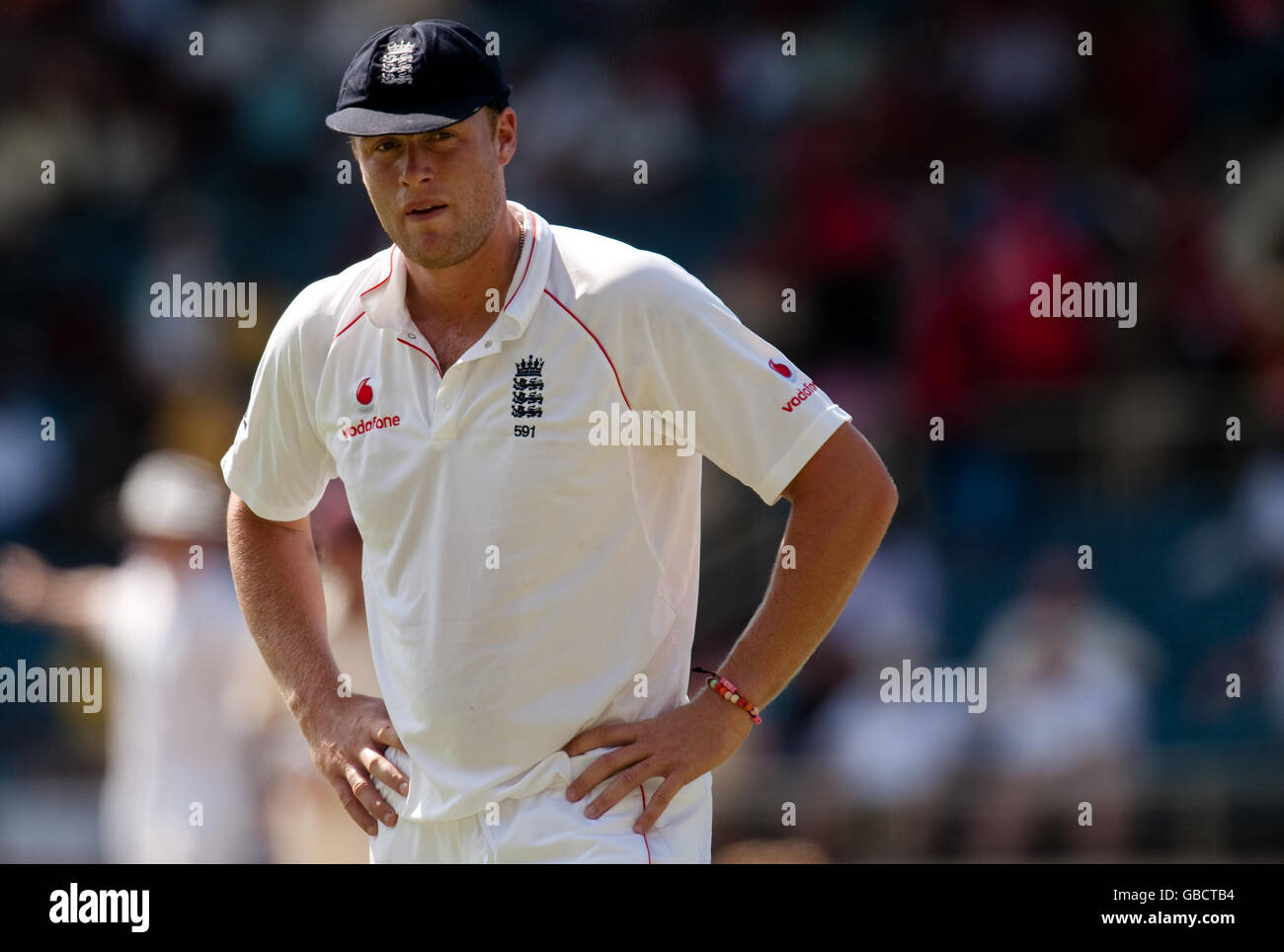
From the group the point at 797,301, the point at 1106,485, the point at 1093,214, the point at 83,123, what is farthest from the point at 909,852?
the point at 83,123

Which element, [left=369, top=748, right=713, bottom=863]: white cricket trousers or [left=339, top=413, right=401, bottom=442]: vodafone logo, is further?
[left=339, top=413, right=401, bottom=442]: vodafone logo

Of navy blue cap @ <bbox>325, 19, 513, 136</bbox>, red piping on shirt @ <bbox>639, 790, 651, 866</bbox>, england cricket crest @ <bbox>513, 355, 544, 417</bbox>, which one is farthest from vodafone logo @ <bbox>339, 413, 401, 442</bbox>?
red piping on shirt @ <bbox>639, 790, 651, 866</bbox>

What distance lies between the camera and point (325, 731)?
3205 millimetres

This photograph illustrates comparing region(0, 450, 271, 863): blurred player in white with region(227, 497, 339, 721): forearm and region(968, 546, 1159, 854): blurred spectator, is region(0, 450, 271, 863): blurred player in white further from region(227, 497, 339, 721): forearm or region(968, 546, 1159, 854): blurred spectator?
region(968, 546, 1159, 854): blurred spectator

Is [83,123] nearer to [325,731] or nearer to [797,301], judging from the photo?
[797,301]

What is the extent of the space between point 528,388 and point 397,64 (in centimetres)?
60

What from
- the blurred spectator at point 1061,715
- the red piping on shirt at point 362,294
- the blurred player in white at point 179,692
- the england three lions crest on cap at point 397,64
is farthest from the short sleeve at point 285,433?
the blurred spectator at point 1061,715

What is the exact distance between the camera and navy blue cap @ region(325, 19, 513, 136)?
2922 mm

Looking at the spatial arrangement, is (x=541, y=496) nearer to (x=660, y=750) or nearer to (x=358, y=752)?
(x=660, y=750)

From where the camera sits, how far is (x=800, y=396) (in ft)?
9.63

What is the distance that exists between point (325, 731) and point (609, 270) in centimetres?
103

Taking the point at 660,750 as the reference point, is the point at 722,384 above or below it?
above

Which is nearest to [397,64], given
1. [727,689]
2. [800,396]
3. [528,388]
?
[528,388]

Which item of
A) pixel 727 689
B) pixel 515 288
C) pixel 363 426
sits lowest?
pixel 727 689
